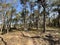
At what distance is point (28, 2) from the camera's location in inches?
1642

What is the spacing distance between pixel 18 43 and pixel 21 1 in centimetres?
3020

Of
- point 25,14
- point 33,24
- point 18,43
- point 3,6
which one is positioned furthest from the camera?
point 33,24

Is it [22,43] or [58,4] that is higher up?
[58,4]

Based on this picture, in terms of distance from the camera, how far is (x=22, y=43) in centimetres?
1077

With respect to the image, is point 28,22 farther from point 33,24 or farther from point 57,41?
point 57,41

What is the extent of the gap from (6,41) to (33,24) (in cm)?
4169

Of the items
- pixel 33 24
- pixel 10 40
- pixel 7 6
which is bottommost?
pixel 33 24

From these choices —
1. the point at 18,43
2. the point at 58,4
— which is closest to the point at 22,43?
the point at 18,43

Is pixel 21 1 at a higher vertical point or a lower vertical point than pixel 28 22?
higher

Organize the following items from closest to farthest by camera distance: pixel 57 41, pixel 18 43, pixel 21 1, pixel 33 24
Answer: pixel 18 43 → pixel 57 41 → pixel 21 1 → pixel 33 24

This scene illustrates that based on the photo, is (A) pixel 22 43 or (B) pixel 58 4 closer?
(A) pixel 22 43

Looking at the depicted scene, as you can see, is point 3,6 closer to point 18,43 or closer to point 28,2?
point 28,2

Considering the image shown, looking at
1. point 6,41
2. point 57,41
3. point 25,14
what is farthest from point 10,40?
point 25,14

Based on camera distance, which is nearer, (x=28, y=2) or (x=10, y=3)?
(x=10, y=3)
